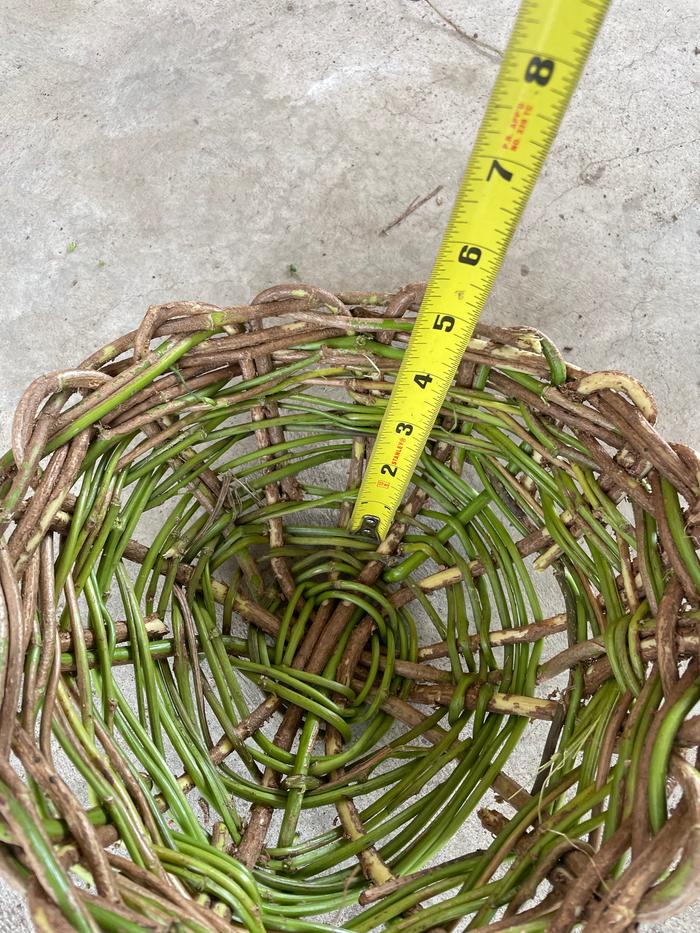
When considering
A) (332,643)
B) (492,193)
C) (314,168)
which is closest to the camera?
(492,193)

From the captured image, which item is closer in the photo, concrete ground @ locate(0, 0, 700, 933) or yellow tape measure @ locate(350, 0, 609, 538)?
yellow tape measure @ locate(350, 0, 609, 538)

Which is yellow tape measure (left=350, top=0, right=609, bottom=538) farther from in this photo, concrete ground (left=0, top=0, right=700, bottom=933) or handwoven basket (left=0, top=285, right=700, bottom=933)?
concrete ground (left=0, top=0, right=700, bottom=933)

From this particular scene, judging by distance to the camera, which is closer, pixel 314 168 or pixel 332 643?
pixel 332 643

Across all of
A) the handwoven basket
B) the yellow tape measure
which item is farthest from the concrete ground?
the yellow tape measure

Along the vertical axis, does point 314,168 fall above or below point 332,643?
above

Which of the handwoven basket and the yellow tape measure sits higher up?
the yellow tape measure

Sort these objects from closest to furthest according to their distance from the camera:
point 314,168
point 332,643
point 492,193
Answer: point 492,193 < point 332,643 < point 314,168
